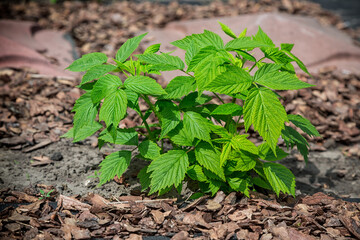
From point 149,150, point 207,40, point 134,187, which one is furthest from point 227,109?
point 134,187

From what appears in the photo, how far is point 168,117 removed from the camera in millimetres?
2098

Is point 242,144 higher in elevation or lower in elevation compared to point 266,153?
higher

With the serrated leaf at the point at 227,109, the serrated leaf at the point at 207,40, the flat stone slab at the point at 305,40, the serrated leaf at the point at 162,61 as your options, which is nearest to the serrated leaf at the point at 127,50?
the serrated leaf at the point at 162,61

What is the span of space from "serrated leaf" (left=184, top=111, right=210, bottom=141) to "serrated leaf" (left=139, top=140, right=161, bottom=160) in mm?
280

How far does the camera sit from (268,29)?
191 inches

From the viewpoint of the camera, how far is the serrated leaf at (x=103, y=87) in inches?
77.4

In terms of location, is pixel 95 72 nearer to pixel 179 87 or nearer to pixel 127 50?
pixel 127 50

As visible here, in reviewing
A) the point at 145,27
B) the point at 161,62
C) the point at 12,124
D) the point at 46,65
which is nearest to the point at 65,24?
the point at 145,27

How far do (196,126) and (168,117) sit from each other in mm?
172

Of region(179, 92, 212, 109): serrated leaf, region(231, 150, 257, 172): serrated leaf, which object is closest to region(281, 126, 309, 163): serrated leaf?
region(231, 150, 257, 172): serrated leaf

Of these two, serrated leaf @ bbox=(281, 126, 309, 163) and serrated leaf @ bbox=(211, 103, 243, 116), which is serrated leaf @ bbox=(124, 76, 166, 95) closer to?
serrated leaf @ bbox=(211, 103, 243, 116)

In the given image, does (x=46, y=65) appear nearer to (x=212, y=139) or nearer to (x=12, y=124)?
(x=12, y=124)

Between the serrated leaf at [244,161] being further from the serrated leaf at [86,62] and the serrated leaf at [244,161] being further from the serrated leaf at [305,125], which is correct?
the serrated leaf at [86,62]

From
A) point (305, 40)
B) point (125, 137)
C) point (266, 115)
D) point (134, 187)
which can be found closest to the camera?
point (266, 115)
